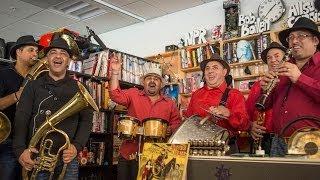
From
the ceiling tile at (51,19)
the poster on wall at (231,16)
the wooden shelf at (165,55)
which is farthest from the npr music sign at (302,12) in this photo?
the ceiling tile at (51,19)

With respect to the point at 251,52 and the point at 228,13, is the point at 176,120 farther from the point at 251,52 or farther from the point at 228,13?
the point at 228,13

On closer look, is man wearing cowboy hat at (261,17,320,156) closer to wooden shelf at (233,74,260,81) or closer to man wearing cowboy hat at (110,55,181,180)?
man wearing cowboy hat at (110,55,181,180)

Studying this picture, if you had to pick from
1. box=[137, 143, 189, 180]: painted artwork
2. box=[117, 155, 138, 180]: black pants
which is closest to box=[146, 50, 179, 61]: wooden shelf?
box=[117, 155, 138, 180]: black pants

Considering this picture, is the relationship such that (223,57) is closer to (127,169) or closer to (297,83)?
(127,169)

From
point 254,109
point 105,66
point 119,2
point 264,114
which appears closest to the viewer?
point 264,114

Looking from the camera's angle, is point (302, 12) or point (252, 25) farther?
point (252, 25)

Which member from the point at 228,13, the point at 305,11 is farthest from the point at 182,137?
the point at 228,13

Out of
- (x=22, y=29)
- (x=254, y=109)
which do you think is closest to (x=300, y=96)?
(x=254, y=109)

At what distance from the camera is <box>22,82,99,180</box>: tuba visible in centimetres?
248

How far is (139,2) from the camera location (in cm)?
646

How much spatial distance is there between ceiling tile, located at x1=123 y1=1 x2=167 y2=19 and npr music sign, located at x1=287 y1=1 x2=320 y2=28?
2.68 meters

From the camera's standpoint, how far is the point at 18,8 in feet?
21.8

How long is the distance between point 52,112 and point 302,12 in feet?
13.8

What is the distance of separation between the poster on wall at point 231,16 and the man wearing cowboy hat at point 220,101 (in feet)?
8.03
